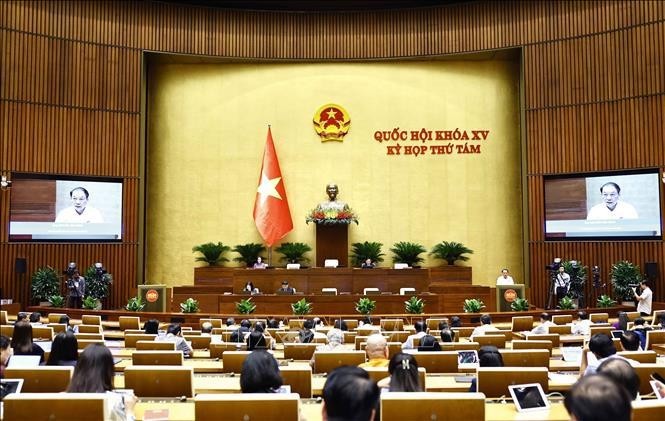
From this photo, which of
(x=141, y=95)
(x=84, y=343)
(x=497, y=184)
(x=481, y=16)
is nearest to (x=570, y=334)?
(x=84, y=343)

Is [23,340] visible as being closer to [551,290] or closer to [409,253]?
[409,253]

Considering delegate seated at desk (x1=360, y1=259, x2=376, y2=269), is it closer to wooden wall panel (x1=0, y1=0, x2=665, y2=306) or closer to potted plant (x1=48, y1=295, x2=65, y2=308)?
wooden wall panel (x1=0, y1=0, x2=665, y2=306)

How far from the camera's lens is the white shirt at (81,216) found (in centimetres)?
1411

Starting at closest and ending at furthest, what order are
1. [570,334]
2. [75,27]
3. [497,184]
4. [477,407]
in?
[477,407] → [570,334] → [75,27] → [497,184]

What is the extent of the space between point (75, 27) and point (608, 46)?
40.9 ft

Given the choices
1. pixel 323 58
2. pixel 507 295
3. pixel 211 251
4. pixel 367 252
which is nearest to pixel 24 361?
pixel 507 295

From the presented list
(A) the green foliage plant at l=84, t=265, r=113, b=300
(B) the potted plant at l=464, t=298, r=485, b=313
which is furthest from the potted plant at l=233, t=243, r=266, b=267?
(B) the potted plant at l=464, t=298, r=485, b=313

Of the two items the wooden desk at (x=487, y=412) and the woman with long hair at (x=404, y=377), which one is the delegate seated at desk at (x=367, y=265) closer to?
the wooden desk at (x=487, y=412)

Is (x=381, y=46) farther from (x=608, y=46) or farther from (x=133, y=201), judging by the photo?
(x=133, y=201)

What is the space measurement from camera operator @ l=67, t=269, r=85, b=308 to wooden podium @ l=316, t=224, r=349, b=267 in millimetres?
5448

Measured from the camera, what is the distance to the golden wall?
15844 millimetres

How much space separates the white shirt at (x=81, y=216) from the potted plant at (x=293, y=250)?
436 centimetres

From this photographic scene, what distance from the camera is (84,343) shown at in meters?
6.17

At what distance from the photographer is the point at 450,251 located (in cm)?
1497
